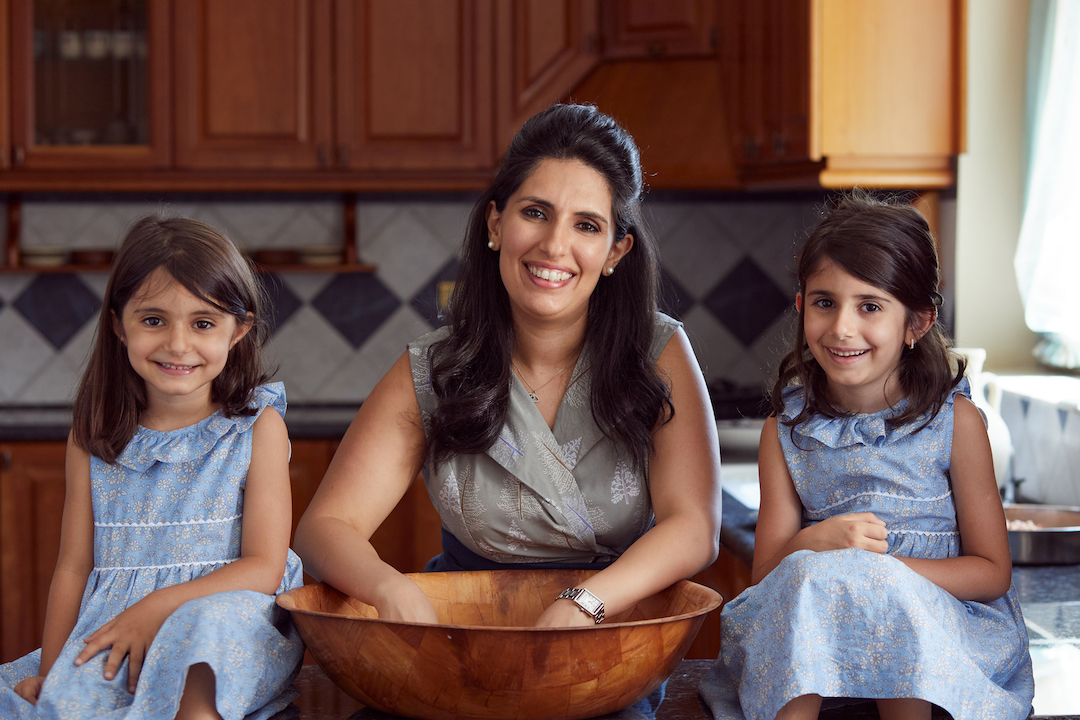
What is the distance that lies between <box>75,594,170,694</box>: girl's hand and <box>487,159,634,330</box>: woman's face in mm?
570

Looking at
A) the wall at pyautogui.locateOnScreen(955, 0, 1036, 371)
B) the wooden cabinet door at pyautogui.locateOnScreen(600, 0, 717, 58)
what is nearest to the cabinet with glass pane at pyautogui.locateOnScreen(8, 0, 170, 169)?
the wooden cabinet door at pyautogui.locateOnScreen(600, 0, 717, 58)

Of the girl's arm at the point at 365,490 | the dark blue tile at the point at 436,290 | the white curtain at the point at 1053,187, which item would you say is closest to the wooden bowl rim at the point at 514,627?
the girl's arm at the point at 365,490

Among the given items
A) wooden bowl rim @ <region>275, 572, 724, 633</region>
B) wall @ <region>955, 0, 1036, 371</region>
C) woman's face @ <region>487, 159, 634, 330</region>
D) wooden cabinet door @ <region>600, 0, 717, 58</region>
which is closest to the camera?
wooden bowl rim @ <region>275, 572, 724, 633</region>

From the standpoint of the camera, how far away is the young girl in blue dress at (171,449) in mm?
1108

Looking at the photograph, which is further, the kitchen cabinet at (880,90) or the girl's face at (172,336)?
the kitchen cabinet at (880,90)

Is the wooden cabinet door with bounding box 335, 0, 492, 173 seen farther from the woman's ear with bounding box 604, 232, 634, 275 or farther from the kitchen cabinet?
the woman's ear with bounding box 604, 232, 634, 275

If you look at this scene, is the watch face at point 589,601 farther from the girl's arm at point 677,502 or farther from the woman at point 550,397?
the woman at point 550,397

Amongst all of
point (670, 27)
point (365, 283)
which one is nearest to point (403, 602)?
point (670, 27)

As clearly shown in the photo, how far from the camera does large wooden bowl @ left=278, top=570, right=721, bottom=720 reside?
0.81 metres

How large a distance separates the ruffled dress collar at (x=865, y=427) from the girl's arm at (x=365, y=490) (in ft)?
1.55

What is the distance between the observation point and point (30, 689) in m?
0.98

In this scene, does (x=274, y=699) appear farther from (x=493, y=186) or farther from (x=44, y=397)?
(x=44, y=397)

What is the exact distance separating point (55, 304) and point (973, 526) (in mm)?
3004

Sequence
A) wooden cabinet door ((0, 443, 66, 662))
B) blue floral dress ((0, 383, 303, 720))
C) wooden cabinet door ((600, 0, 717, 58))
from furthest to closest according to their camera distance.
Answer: wooden cabinet door ((600, 0, 717, 58)) → wooden cabinet door ((0, 443, 66, 662)) → blue floral dress ((0, 383, 303, 720))
